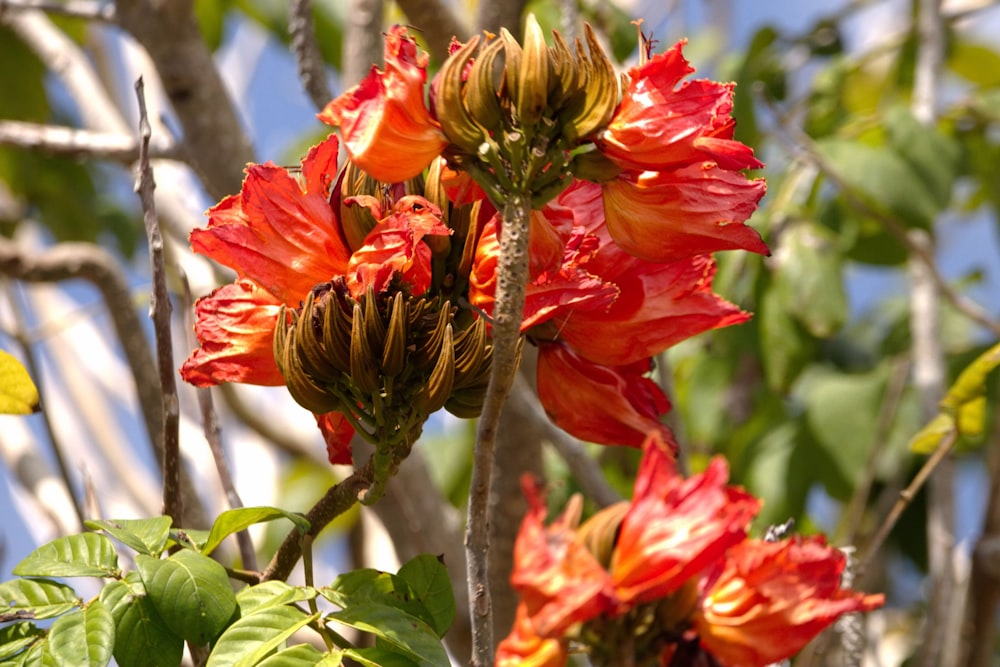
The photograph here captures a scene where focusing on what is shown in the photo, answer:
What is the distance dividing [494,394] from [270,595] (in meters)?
0.21

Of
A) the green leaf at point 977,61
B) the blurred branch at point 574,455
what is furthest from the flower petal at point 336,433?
the green leaf at point 977,61

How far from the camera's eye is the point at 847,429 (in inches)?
78.7

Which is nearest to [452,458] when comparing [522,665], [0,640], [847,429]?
[847,429]

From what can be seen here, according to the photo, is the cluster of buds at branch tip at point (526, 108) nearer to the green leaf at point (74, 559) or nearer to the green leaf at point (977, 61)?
the green leaf at point (74, 559)

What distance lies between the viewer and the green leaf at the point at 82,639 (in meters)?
0.72

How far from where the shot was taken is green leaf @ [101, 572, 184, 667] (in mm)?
755

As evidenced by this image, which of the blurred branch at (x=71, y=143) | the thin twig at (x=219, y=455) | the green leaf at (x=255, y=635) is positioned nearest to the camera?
the green leaf at (x=255, y=635)

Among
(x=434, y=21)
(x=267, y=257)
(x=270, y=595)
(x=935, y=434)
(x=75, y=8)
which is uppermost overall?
(x=75, y=8)

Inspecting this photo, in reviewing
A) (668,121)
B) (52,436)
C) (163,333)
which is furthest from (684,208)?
(52,436)

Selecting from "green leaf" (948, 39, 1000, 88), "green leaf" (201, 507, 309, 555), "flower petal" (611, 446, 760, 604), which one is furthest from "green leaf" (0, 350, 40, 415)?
"green leaf" (948, 39, 1000, 88)

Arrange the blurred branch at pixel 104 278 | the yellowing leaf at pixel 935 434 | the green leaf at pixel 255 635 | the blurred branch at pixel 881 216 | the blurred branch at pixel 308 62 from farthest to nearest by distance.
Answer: the blurred branch at pixel 881 216, the blurred branch at pixel 104 278, the blurred branch at pixel 308 62, the yellowing leaf at pixel 935 434, the green leaf at pixel 255 635

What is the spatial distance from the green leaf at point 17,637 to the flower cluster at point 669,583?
0.33 metres

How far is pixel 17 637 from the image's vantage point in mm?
781

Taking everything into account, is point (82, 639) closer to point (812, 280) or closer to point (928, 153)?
point (812, 280)
